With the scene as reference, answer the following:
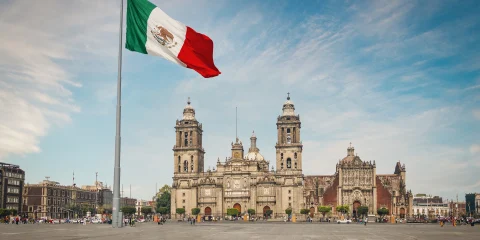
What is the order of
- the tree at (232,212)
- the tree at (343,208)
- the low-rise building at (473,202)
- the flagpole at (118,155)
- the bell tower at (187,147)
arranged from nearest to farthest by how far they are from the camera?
1. the flagpole at (118,155)
2. the tree at (232,212)
3. the tree at (343,208)
4. the bell tower at (187,147)
5. the low-rise building at (473,202)

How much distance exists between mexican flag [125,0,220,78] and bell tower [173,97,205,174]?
9860 cm

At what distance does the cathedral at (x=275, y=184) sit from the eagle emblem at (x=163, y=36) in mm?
93857

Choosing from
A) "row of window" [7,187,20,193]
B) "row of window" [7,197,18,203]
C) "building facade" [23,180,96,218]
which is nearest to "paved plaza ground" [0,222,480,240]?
"row of window" [7,187,20,193]

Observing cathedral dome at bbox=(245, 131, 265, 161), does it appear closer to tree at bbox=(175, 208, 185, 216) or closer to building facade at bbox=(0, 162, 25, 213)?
tree at bbox=(175, 208, 185, 216)

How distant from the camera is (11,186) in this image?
125250 mm

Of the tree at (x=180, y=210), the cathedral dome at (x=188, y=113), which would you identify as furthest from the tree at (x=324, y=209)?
the cathedral dome at (x=188, y=113)

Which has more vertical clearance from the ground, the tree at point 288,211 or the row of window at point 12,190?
the row of window at point 12,190

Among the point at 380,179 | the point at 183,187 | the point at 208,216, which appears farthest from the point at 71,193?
the point at 380,179

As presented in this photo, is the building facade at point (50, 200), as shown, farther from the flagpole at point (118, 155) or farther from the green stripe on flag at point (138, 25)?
the green stripe on flag at point (138, 25)

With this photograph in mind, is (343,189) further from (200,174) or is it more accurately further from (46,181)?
(46,181)

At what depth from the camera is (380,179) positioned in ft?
399

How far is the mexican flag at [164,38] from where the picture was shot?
19109 mm

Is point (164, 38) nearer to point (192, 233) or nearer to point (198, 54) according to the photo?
point (198, 54)

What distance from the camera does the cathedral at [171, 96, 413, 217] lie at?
112312 mm
